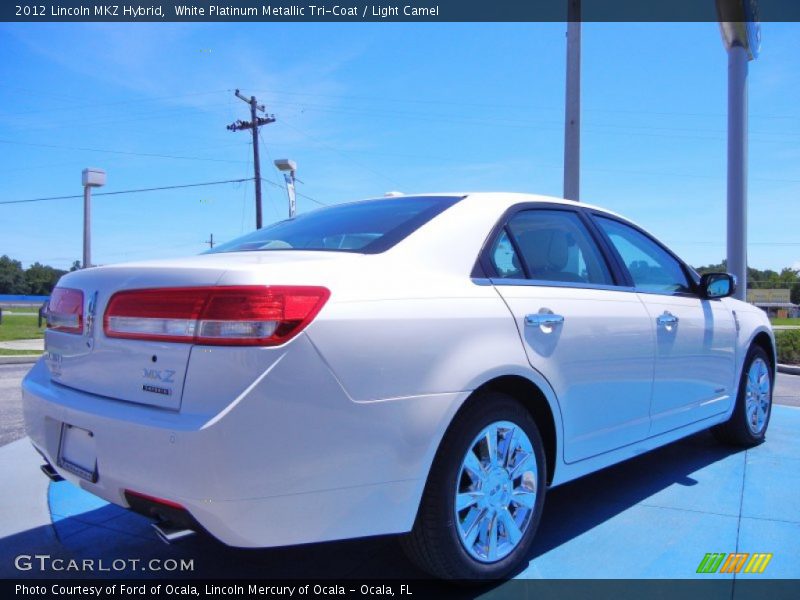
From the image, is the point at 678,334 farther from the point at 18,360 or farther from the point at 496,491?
the point at 18,360

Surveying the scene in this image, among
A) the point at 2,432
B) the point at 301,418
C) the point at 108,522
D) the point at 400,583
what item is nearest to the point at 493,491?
the point at 400,583

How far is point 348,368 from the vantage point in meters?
2.12

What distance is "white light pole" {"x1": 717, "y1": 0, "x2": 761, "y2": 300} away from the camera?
1298 cm

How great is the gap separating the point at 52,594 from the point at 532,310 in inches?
89.9

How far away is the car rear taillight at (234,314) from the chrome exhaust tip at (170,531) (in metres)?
0.61

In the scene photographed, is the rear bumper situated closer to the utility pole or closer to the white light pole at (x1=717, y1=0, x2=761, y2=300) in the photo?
the white light pole at (x1=717, y1=0, x2=761, y2=300)

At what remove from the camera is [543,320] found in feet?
9.30

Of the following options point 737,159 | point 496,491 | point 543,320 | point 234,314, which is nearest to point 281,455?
point 234,314

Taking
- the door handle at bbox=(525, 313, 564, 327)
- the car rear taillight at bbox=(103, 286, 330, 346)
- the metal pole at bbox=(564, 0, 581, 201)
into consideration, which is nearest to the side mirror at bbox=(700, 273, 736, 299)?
the door handle at bbox=(525, 313, 564, 327)

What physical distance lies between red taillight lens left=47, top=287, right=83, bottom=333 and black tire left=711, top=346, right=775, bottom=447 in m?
4.23

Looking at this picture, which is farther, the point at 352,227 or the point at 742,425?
the point at 742,425

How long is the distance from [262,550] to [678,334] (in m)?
2.56

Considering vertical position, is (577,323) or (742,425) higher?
(577,323)

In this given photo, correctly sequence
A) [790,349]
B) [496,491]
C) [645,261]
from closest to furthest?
[496,491] → [645,261] → [790,349]
